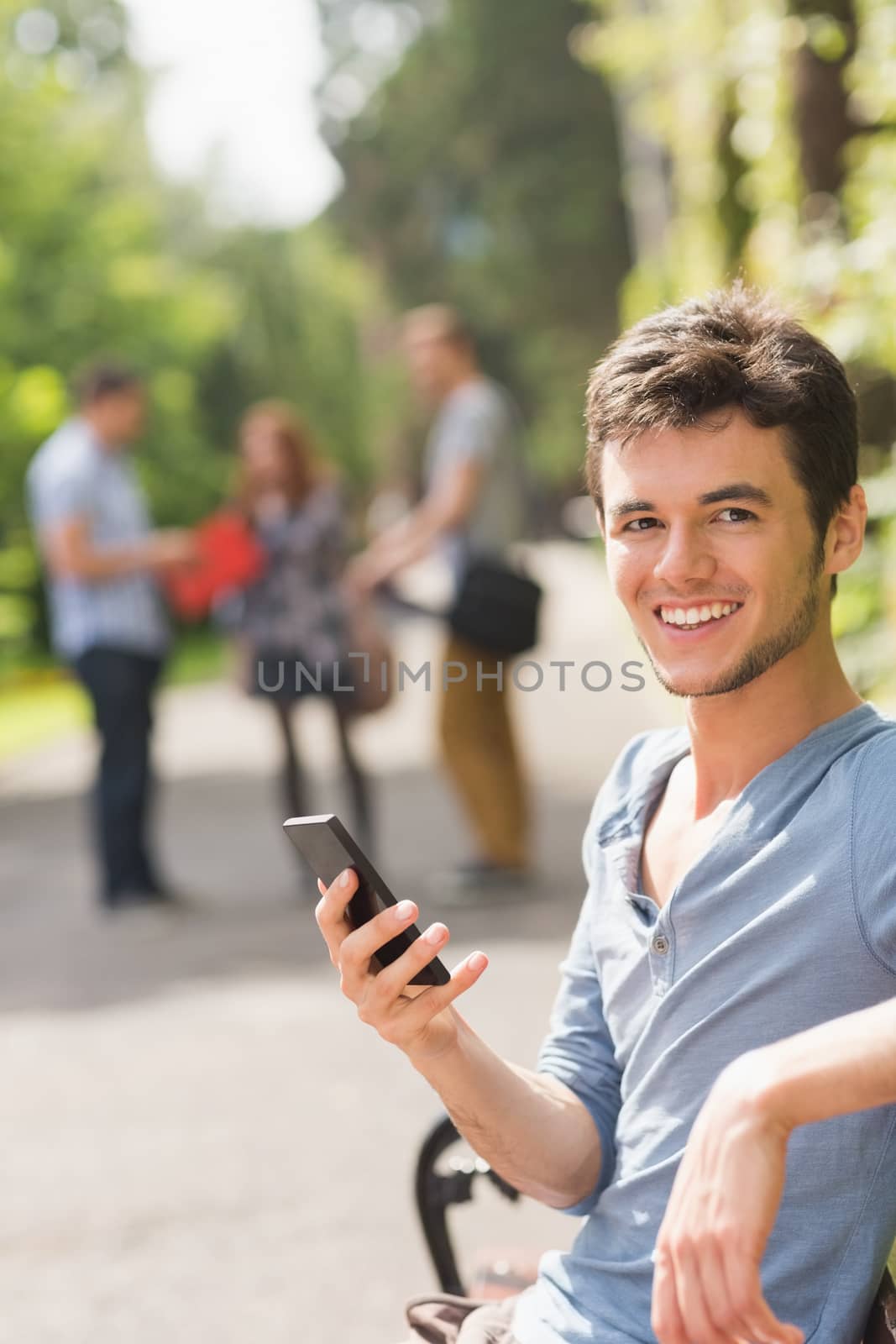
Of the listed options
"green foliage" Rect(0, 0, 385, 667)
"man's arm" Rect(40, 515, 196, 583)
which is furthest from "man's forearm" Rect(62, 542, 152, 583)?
"green foliage" Rect(0, 0, 385, 667)

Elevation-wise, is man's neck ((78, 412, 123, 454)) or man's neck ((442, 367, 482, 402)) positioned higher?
man's neck ((442, 367, 482, 402))

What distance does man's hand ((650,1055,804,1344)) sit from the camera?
151cm

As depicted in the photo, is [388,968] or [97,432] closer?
[388,968]

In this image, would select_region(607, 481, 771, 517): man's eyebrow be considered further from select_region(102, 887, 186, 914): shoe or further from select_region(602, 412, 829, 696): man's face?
select_region(102, 887, 186, 914): shoe

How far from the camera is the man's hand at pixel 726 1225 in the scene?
4.94 feet

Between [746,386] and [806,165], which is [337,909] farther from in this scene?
[806,165]

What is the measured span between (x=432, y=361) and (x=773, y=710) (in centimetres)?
596

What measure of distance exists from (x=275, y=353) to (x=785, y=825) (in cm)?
3134

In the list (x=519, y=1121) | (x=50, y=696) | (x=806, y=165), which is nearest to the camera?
(x=519, y=1121)

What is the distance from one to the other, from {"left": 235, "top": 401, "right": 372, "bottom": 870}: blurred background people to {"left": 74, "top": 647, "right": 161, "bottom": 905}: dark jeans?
0.48 meters

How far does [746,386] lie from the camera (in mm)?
1869

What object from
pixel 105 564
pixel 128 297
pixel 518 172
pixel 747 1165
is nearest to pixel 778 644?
pixel 747 1165

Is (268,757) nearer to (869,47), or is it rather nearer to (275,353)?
A: (869,47)

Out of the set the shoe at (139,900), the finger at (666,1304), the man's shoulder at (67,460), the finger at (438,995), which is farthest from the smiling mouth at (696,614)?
the shoe at (139,900)
